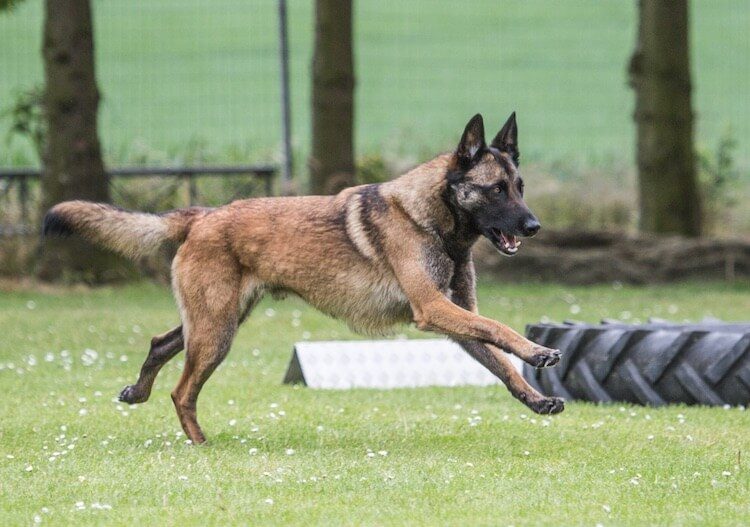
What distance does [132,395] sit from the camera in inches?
292

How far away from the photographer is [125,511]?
5312 millimetres

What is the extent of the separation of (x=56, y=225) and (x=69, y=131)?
808cm

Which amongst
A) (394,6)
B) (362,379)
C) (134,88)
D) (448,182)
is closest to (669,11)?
(362,379)

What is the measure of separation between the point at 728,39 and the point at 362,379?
24630mm

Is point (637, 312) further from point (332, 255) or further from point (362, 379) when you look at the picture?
point (332, 255)

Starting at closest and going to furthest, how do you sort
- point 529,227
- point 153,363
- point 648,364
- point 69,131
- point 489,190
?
point 529,227, point 489,190, point 153,363, point 648,364, point 69,131

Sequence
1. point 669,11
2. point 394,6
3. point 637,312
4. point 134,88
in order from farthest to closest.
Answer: point 394,6 → point 134,88 → point 669,11 → point 637,312

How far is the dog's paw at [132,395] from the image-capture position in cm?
741

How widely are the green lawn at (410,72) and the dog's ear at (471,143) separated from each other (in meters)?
13.3

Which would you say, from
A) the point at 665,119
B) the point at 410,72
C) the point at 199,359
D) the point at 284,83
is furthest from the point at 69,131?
the point at 410,72

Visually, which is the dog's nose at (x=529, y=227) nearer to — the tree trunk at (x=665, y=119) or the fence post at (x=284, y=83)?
the tree trunk at (x=665, y=119)

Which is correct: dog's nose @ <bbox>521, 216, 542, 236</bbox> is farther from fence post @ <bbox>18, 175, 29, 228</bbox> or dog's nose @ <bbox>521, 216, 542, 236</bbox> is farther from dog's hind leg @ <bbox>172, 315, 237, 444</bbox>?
fence post @ <bbox>18, 175, 29, 228</bbox>

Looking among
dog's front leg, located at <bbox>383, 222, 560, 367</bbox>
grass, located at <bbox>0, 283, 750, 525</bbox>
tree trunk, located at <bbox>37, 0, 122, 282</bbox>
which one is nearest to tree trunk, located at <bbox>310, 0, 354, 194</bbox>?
tree trunk, located at <bbox>37, 0, 122, 282</bbox>

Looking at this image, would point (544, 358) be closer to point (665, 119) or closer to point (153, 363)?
point (153, 363)
